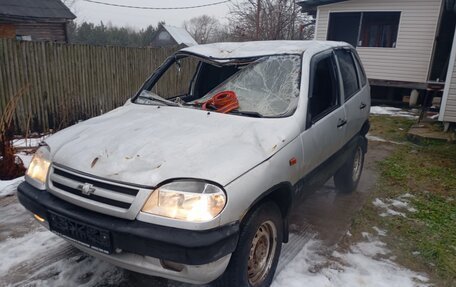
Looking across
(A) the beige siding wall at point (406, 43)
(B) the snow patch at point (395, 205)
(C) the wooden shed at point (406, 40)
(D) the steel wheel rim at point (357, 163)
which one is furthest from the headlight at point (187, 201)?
(A) the beige siding wall at point (406, 43)

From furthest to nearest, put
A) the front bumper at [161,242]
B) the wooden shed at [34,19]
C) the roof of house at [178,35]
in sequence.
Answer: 1. the roof of house at [178,35]
2. the wooden shed at [34,19]
3. the front bumper at [161,242]

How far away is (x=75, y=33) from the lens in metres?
41.2

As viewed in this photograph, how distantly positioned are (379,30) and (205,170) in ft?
50.3

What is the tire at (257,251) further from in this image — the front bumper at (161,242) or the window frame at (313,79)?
the window frame at (313,79)

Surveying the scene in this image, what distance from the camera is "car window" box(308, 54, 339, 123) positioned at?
3205 millimetres

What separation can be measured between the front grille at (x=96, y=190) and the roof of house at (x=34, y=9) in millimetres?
13848

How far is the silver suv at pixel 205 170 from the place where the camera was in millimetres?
2049

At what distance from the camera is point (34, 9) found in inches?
590

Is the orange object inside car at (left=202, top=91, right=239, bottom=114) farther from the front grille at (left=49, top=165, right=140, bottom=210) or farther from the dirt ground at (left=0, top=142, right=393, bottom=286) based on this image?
the front grille at (left=49, top=165, right=140, bottom=210)

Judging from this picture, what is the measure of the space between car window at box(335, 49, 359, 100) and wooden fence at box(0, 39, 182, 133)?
5.15 meters

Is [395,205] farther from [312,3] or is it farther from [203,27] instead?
[203,27]

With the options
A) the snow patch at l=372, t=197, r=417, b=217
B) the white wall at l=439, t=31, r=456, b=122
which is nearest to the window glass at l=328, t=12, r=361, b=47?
the white wall at l=439, t=31, r=456, b=122

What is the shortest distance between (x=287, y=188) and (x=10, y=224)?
2973 millimetres

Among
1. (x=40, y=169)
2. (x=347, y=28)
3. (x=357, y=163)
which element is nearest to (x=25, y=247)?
(x=40, y=169)
